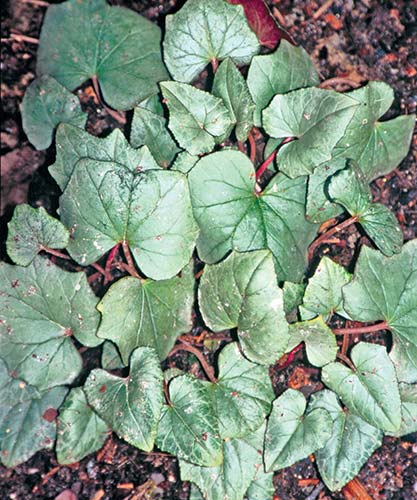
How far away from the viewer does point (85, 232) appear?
148 cm

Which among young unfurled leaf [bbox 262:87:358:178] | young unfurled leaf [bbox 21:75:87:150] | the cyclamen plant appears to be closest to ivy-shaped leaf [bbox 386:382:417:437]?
the cyclamen plant

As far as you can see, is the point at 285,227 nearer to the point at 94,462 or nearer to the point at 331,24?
the point at 331,24

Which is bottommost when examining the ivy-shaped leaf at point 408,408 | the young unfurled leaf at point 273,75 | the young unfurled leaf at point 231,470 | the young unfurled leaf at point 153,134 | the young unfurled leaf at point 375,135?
the young unfurled leaf at point 231,470

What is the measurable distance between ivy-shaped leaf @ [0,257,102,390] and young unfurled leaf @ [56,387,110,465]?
6cm

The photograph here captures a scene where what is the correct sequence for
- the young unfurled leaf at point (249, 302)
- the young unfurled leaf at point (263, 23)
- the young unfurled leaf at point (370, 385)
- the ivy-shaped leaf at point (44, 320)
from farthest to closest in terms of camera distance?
the young unfurled leaf at point (263, 23) → the ivy-shaped leaf at point (44, 320) → the young unfurled leaf at point (370, 385) → the young unfurled leaf at point (249, 302)

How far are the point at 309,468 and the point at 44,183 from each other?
1047mm

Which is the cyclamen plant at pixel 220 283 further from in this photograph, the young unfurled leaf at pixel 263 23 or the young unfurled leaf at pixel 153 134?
the young unfurled leaf at pixel 263 23

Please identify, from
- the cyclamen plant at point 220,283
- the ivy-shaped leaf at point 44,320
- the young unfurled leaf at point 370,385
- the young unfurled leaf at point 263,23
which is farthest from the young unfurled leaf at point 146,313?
the young unfurled leaf at point 263,23

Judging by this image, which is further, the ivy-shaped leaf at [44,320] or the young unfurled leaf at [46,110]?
the young unfurled leaf at [46,110]

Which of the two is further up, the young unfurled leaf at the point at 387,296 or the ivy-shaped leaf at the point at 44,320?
the young unfurled leaf at the point at 387,296

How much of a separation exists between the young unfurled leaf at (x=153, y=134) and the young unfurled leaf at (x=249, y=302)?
356 millimetres

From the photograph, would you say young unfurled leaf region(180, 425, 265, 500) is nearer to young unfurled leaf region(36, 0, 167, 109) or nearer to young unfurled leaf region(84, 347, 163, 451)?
young unfurled leaf region(84, 347, 163, 451)

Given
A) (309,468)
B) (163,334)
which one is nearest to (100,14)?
(163,334)

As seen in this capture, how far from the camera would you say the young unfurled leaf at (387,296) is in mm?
1503
